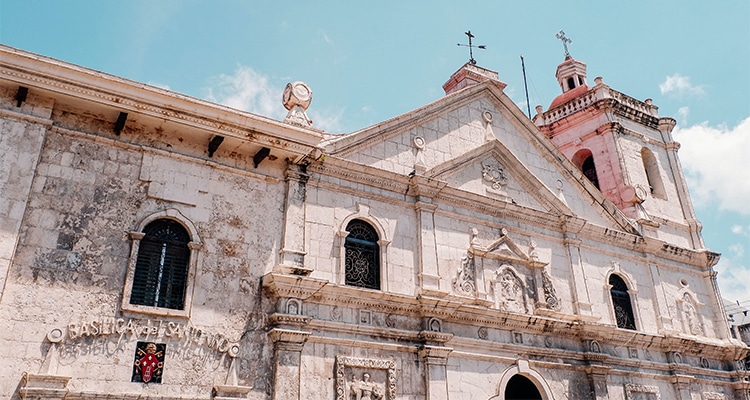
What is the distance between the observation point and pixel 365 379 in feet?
34.4

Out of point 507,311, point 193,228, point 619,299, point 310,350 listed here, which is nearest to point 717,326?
point 619,299

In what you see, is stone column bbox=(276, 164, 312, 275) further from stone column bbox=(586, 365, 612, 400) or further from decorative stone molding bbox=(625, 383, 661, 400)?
decorative stone molding bbox=(625, 383, 661, 400)

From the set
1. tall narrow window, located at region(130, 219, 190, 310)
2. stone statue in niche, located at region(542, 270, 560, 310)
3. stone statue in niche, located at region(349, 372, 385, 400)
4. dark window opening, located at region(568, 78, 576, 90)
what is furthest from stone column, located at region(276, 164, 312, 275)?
dark window opening, located at region(568, 78, 576, 90)

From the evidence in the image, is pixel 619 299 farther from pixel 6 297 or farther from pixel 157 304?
pixel 6 297

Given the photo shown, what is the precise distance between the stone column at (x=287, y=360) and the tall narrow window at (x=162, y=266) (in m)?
1.67

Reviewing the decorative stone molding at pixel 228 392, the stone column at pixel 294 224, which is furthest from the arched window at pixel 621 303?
the decorative stone molding at pixel 228 392

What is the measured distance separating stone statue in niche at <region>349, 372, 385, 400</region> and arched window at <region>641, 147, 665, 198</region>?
40.2ft

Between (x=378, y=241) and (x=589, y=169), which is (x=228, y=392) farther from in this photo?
(x=589, y=169)

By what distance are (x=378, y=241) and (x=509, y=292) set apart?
329 centimetres

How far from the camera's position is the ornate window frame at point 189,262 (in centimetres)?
913

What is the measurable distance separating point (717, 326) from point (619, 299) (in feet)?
13.0

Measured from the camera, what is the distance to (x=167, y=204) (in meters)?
10.1

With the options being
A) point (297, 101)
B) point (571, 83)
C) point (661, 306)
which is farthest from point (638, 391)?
point (571, 83)

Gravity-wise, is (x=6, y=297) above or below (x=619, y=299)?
below
